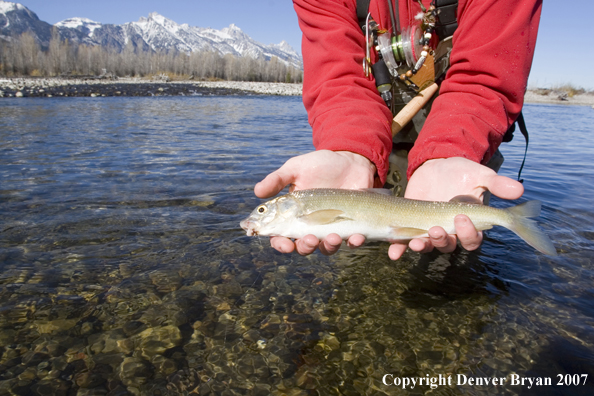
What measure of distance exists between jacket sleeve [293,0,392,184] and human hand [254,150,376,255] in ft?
0.62

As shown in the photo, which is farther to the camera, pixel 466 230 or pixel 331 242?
pixel 331 242

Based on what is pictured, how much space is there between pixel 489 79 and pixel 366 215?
205 cm

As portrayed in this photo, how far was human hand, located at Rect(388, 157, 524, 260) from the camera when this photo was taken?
276 centimetres

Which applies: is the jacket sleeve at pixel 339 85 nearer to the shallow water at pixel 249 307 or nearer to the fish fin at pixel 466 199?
the fish fin at pixel 466 199

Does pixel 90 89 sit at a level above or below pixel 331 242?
above

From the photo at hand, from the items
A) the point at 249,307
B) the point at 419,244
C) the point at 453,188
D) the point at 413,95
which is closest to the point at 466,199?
the point at 453,188

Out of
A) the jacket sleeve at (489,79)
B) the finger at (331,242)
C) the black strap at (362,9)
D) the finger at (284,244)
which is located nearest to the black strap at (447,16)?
the jacket sleeve at (489,79)

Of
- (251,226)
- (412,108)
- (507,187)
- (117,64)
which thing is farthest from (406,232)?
(117,64)

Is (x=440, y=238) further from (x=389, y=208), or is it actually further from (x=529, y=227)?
(x=529, y=227)

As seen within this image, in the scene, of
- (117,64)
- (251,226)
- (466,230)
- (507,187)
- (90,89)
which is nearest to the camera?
(507,187)

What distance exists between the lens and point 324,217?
3.09m

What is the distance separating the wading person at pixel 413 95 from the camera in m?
3.23

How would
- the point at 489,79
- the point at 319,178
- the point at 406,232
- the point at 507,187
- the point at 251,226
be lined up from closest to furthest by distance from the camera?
the point at 507,187, the point at 406,232, the point at 251,226, the point at 319,178, the point at 489,79

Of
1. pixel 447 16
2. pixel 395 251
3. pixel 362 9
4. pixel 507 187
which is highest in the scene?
pixel 362 9
